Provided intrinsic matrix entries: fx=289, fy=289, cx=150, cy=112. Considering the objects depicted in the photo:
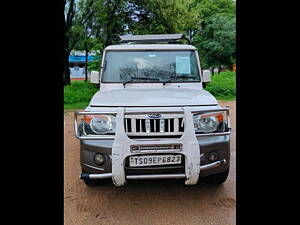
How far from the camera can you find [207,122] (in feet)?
10.5

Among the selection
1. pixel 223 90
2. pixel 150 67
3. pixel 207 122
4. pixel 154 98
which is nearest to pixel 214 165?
pixel 207 122

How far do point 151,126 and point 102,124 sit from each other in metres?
0.54

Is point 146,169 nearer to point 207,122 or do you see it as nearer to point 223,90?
point 207,122

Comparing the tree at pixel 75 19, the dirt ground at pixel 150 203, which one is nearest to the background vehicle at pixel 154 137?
the dirt ground at pixel 150 203

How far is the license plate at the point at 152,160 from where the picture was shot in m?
2.95

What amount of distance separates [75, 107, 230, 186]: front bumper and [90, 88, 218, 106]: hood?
279 mm

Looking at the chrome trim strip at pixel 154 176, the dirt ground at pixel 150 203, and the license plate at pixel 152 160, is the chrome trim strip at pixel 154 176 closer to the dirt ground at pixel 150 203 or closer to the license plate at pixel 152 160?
the license plate at pixel 152 160

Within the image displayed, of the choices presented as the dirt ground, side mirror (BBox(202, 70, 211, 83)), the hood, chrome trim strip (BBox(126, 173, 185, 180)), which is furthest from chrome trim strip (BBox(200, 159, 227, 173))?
side mirror (BBox(202, 70, 211, 83))

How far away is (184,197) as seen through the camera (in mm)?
3504
